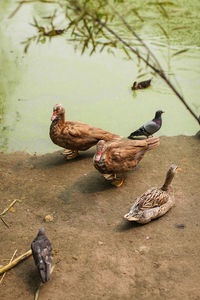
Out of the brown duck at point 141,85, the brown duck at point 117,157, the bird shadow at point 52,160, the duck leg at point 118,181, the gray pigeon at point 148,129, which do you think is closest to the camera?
A: the brown duck at point 117,157

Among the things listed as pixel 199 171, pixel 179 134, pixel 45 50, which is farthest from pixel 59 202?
pixel 45 50

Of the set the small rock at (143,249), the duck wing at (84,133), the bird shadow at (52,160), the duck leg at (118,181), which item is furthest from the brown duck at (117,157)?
the small rock at (143,249)

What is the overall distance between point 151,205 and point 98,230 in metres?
0.69

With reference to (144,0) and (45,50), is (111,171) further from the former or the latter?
(144,0)

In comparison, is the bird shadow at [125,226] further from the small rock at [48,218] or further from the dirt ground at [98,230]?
the small rock at [48,218]

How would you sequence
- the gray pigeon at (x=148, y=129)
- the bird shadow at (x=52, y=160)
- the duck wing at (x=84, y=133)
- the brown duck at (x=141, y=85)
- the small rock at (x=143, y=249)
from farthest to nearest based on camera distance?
1. the brown duck at (x=141, y=85)
2. the gray pigeon at (x=148, y=129)
3. the bird shadow at (x=52, y=160)
4. the duck wing at (x=84, y=133)
5. the small rock at (x=143, y=249)

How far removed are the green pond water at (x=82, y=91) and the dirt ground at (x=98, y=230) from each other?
3.20ft

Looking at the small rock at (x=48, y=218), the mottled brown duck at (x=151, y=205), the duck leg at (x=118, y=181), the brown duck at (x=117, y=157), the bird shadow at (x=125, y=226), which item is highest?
the brown duck at (x=117, y=157)

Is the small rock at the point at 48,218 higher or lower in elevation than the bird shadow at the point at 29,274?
lower

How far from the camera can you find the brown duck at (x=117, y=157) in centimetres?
481

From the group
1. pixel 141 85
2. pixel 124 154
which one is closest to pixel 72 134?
pixel 124 154

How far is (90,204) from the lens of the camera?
4637 millimetres

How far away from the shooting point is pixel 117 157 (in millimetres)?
4836

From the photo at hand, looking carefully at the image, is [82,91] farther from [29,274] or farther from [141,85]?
[29,274]
